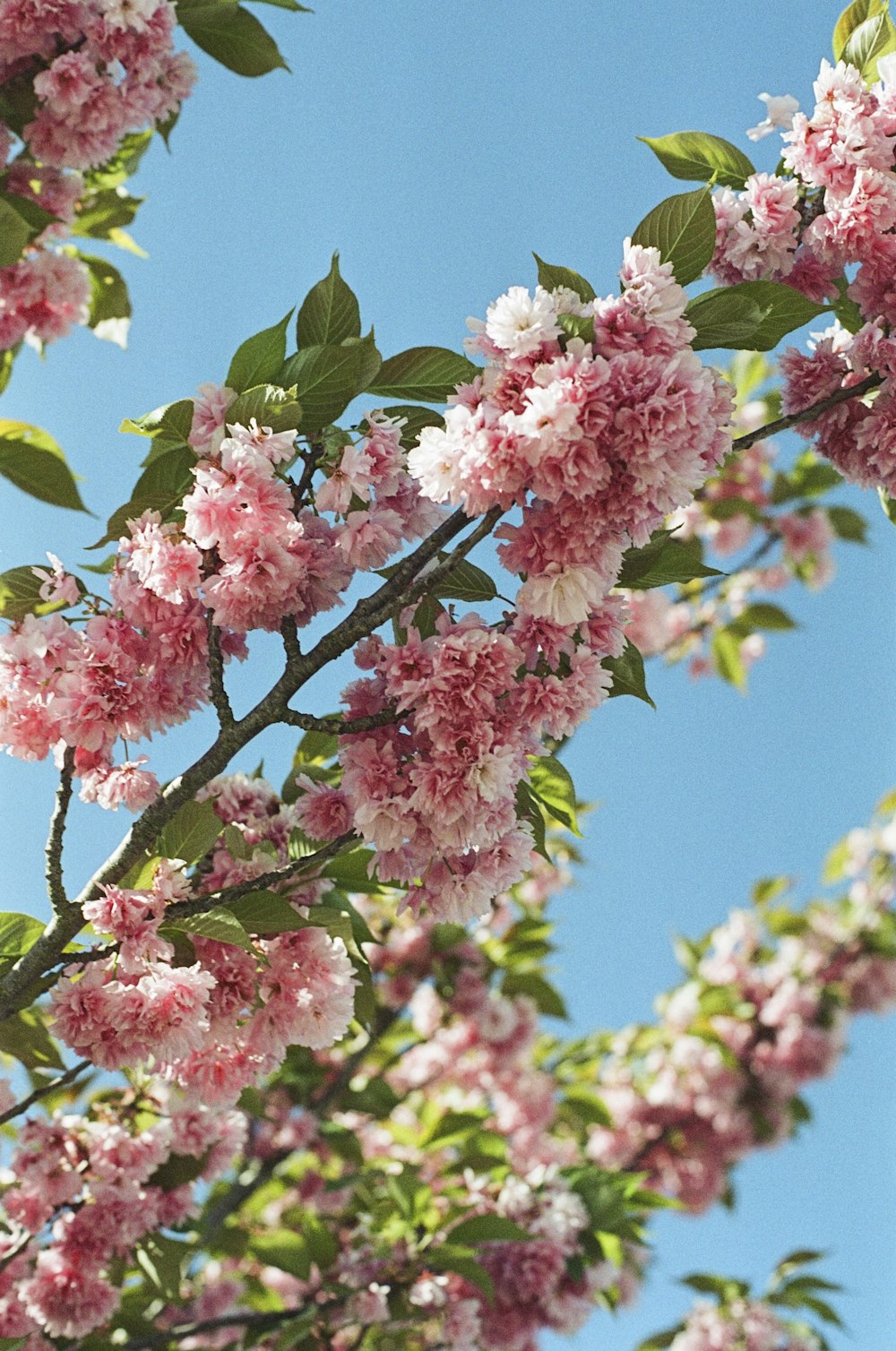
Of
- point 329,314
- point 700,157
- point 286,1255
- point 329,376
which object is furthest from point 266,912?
point 286,1255

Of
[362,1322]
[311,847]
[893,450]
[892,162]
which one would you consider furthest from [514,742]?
[362,1322]

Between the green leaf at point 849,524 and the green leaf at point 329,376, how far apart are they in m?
4.49

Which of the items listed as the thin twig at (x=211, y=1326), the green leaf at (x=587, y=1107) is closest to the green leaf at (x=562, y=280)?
the thin twig at (x=211, y=1326)

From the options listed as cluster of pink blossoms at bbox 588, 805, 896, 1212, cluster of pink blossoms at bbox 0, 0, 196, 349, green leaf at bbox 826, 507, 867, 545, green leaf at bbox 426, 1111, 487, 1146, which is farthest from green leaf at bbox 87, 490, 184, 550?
green leaf at bbox 826, 507, 867, 545

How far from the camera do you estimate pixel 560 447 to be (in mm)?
1313

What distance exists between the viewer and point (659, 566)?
167 centimetres

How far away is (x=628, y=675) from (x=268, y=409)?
→ 0.64m

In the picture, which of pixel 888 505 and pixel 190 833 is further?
pixel 888 505

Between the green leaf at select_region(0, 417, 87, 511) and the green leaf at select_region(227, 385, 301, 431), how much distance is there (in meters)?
1.22

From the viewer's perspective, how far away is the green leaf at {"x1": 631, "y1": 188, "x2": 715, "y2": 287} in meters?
1.51

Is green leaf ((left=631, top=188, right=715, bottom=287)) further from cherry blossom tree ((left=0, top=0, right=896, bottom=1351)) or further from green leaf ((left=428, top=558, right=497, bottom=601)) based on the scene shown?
green leaf ((left=428, top=558, right=497, bottom=601))

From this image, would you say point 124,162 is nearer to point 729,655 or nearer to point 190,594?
point 190,594

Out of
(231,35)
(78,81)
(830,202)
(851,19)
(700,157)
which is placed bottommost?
(830,202)

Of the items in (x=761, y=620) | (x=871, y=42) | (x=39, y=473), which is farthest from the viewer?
(x=761, y=620)
